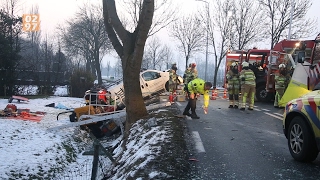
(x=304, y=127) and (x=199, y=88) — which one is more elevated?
(x=199, y=88)

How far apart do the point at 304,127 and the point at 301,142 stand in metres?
0.32

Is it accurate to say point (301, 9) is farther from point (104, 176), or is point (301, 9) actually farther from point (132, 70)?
point (104, 176)

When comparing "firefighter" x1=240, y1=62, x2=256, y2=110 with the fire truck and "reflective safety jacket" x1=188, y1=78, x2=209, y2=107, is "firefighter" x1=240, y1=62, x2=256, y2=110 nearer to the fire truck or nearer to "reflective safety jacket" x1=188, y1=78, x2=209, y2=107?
the fire truck

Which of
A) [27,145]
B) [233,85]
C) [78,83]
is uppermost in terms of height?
[233,85]

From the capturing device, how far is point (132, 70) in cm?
983

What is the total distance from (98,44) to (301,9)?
2473 cm

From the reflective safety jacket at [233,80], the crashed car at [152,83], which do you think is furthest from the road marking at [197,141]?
the crashed car at [152,83]

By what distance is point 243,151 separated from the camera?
6.59 meters

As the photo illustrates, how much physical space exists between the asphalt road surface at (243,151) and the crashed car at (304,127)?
Result: 23cm

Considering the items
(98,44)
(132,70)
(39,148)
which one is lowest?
(39,148)

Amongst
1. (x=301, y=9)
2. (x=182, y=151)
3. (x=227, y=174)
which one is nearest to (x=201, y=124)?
(x=182, y=151)

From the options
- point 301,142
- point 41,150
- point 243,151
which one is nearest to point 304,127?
point 301,142

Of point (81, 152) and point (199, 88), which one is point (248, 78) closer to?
point (199, 88)

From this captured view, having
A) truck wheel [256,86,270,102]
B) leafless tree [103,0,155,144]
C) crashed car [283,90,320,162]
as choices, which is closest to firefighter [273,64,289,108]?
truck wheel [256,86,270,102]
